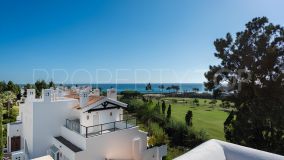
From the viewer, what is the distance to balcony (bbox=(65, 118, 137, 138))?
1323 centimetres

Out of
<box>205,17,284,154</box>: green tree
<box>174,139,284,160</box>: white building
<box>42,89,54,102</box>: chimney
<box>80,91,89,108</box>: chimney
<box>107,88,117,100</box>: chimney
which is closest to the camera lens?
<box>174,139,284,160</box>: white building

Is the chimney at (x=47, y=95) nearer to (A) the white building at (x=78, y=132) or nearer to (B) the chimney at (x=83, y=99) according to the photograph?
(A) the white building at (x=78, y=132)

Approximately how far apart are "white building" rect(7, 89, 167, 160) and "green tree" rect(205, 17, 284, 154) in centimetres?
684

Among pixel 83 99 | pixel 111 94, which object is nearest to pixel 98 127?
pixel 83 99

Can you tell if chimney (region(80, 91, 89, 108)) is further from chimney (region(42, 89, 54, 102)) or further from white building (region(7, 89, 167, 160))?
chimney (region(42, 89, 54, 102))

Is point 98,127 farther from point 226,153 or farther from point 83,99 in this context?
point 226,153

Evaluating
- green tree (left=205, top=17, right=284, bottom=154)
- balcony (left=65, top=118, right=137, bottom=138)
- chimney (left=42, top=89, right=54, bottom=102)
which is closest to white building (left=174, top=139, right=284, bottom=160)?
Result: balcony (left=65, top=118, right=137, bottom=138)

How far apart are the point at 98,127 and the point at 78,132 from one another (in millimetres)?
1621

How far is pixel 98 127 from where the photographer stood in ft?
47.6

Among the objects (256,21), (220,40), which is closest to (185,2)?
(220,40)

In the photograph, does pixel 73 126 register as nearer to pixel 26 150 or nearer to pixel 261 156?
pixel 26 150

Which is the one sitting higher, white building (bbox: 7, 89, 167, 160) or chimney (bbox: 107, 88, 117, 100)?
chimney (bbox: 107, 88, 117, 100)

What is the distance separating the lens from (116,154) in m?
13.7

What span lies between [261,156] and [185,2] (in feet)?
50.6
